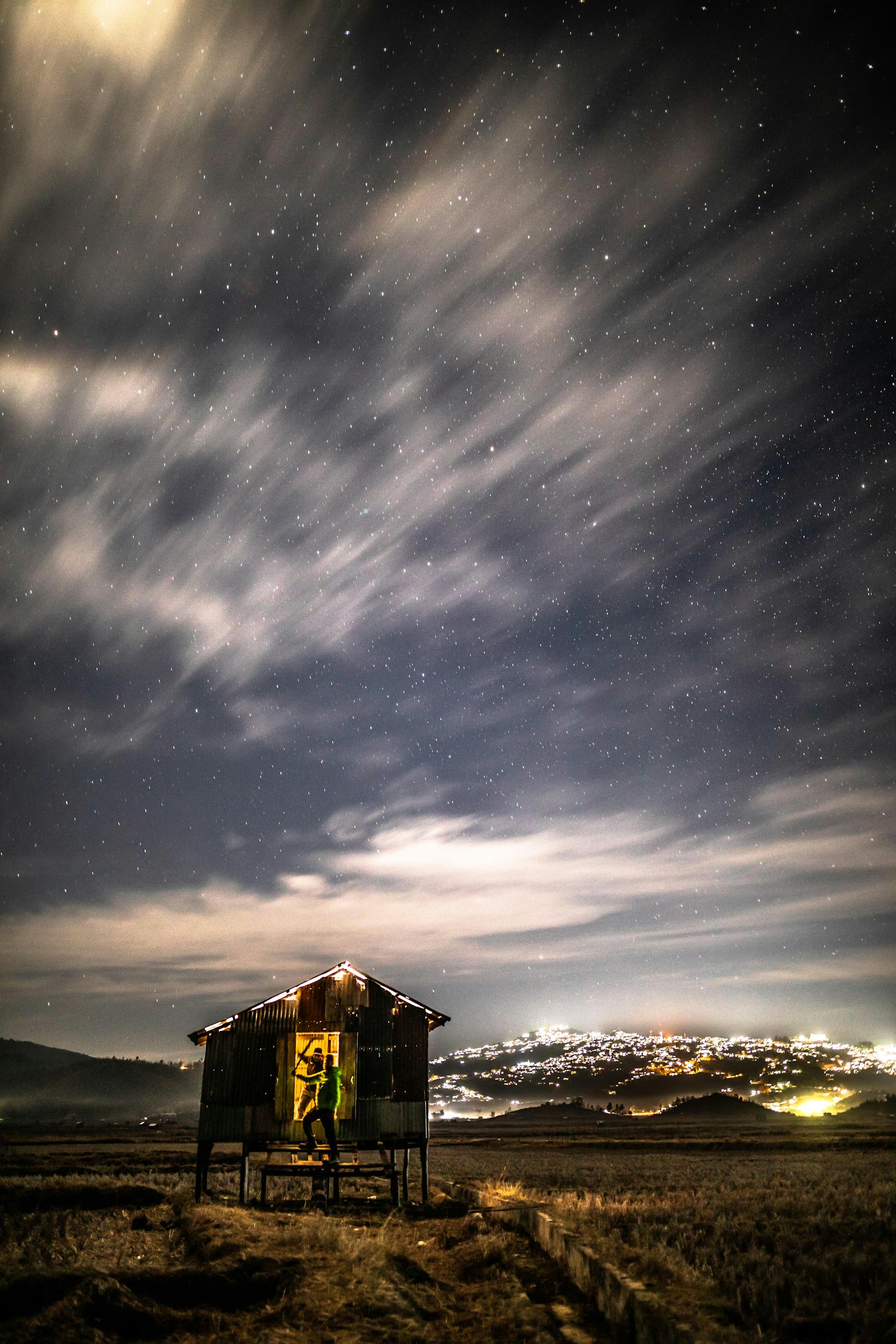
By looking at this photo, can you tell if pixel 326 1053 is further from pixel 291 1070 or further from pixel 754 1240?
pixel 754 1240

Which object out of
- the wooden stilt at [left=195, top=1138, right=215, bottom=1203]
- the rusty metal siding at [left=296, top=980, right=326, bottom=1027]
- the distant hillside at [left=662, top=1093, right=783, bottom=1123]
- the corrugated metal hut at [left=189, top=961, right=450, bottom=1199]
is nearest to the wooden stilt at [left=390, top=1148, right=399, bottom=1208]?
the corrugated metal hut at [left=189, top=961, right=450, bottom=1199]

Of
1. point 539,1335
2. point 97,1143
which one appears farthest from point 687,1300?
point 97,1143

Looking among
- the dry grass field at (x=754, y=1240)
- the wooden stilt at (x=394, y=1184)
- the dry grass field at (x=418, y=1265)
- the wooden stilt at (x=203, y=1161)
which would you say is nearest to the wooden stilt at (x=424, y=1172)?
the dry grass field at (x=418, y=1265)

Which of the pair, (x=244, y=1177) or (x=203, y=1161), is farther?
(x=203, y=1161)

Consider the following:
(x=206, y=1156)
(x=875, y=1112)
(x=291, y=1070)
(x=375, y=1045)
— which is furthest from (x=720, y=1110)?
(x=291, y=1070)

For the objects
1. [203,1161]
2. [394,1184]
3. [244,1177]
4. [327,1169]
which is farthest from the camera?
[203,1161]

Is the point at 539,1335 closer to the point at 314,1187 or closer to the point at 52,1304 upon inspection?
the point at 52,1304
